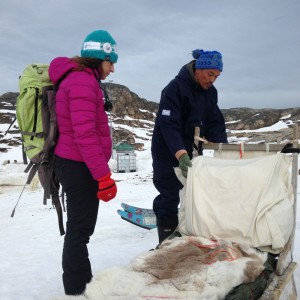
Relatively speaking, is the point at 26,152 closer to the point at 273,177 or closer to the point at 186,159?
the point at 186,159

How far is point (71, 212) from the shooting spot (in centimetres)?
256

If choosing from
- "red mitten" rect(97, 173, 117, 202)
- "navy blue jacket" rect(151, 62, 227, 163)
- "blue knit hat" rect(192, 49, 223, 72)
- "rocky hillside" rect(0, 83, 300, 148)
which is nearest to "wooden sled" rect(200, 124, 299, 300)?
"navy blue jacket" rect(151, 62, 227, 163)

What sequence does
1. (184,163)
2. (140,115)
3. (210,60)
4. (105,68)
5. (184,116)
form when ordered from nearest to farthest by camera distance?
(105,68) < (184,163) < (210,60) < (184,116) < (140,115)

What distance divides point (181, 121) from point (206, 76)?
1.51ft

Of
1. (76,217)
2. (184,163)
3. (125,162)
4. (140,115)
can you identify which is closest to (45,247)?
(76,217)

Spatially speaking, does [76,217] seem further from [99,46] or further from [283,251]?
[283,251]

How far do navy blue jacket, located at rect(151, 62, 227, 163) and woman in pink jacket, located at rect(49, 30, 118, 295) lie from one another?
0.69 meters

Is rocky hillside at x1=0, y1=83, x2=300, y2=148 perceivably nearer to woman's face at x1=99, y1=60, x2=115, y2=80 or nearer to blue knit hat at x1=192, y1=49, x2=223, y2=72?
blue knit hat at x1=192, y1=49, x2=223, y2=72

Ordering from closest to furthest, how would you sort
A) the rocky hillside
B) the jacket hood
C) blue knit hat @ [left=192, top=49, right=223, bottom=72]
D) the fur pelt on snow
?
1. the fur pelt on snow
2. the jacket hood
3. blue knit hat @ [left=192, top=49, right=223, bottom=72]
4. the rocky hillside

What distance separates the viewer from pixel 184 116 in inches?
132

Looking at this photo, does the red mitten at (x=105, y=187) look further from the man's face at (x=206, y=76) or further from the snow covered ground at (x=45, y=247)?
the man's face at (x=206, y=76)

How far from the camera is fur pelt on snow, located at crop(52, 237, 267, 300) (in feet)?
5.61

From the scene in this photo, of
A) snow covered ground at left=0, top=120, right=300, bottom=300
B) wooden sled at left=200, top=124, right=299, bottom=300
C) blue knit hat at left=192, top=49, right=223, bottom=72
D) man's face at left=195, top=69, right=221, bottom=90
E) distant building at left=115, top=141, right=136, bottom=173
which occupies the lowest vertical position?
distant building at left=115, top=141, right=136, bottom=173

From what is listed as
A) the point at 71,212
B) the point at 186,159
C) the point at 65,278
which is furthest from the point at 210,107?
the point at 65,278
